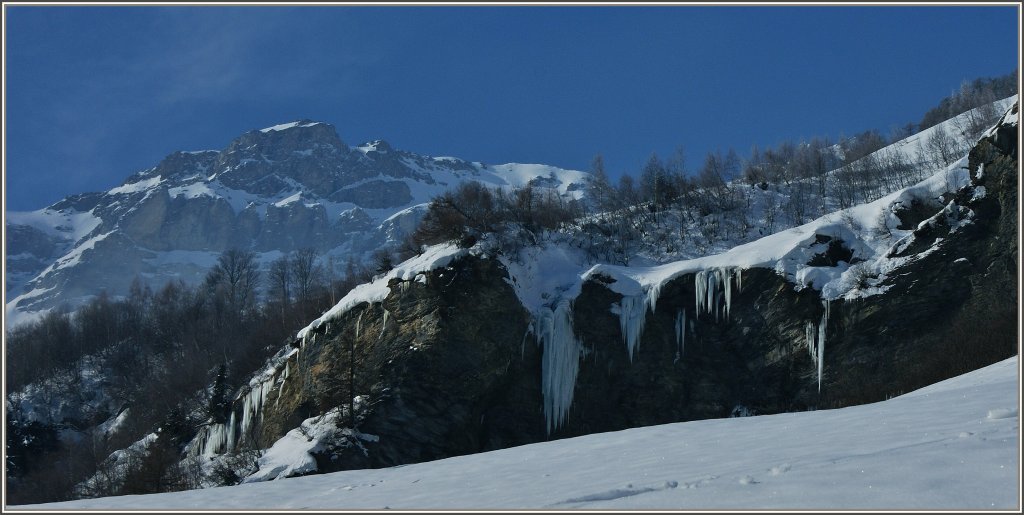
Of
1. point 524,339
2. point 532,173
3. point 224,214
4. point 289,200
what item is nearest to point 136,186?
point 224,214

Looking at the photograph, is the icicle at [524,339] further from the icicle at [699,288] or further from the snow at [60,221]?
the snow at [60,221]

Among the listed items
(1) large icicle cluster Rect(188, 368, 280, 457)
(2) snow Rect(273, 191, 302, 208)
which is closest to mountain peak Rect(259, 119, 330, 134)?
(2) snow Rect(273, 191, 302, 208)

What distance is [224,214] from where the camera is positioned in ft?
430

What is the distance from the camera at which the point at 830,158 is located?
5769 centimetres

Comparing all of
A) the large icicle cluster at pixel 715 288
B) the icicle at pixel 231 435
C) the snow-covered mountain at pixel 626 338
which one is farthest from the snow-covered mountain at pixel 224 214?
the large icicle cluster at pixel 715 288

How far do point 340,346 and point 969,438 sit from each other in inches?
811

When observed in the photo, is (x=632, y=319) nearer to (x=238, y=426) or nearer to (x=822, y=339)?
(x=822, y=339)

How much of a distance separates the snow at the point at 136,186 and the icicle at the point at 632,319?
445 ft

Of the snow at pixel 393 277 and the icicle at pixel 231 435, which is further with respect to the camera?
the icicle at pixel 231 435

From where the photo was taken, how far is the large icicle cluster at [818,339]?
21938 millimetres

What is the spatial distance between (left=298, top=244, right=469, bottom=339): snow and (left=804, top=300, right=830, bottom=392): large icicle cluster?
33.6 feet

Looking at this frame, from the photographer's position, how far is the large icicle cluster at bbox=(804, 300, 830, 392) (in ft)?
72.0

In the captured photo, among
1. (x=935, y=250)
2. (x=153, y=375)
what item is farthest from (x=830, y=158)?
(x=153, y=375)

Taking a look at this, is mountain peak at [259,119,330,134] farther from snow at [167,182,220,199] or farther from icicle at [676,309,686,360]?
icicle at [676,309,686,360]
